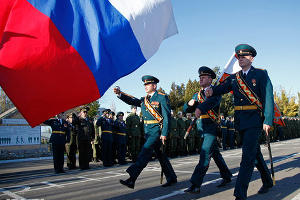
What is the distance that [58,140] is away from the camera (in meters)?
9.65

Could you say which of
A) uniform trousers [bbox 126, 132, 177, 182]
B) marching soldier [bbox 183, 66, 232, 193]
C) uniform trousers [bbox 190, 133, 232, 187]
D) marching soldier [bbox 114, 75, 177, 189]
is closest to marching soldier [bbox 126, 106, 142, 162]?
marching soldier [bbox 114, 75, 177, 189]

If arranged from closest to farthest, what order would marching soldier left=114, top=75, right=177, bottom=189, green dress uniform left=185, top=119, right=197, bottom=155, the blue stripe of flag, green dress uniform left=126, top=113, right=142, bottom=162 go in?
the blue stripe of flag
marching soldier left=114, top=75, right=177, bottom=189
green dress uniform left=126, top=113, right=142, bottom=162
green dress uniform left=185, top=119, right=197, bottom=155

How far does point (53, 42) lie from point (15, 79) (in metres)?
0.62

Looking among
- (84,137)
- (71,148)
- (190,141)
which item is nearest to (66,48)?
(84,137)

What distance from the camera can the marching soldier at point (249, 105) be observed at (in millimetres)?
4426

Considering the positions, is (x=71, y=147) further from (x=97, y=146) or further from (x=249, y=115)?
(x=249, y=115)

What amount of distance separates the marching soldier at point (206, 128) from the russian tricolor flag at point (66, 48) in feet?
4.88

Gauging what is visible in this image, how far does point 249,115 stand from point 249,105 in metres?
0.16

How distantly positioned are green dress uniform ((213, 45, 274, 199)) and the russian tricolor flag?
1601 mm

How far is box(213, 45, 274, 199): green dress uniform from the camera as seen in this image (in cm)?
441

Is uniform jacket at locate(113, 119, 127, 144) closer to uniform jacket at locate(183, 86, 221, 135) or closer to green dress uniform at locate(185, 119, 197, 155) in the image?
green dress uniform at locate(185, 119, 197, 155)

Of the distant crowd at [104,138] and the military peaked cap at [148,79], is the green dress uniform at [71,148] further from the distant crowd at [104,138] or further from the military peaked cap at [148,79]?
the military peaked cap at [148,79]

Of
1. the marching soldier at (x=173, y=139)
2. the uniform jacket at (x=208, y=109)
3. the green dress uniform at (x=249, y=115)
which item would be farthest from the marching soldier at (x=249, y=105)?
the marching soldier at (x=173, y=139)

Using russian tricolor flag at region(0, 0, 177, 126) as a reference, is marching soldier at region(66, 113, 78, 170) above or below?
below
